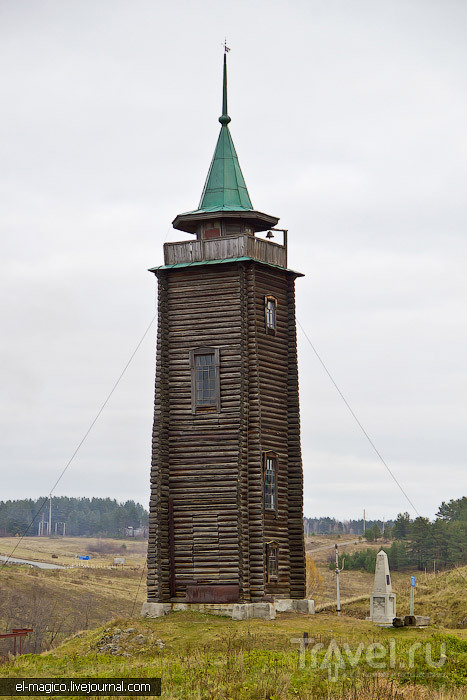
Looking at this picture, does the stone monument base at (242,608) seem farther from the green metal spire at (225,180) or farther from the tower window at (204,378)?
the green metal spire at (225,180)

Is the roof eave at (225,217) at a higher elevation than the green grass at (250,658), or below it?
higher

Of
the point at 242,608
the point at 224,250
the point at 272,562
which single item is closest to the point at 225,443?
the point at 272,562

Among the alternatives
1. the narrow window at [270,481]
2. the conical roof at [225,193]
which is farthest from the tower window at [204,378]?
the conical roof at [225,193]

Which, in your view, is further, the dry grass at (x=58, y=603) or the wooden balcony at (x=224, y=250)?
the dry grass at (x=58, y=603)

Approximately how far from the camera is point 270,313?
37.0 meters

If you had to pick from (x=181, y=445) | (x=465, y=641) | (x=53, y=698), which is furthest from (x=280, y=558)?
(x=53, y=698)

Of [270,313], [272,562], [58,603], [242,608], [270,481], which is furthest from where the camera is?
[58,603]

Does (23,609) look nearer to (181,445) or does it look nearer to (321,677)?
(181,445)

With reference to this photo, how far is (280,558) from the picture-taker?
3600 cm

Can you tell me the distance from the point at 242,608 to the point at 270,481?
4857 mm

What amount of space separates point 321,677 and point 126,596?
4783 centimetres

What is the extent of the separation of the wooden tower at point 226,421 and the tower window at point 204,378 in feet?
0.12

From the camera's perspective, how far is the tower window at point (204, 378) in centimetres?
3547

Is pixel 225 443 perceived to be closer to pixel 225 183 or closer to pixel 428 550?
pixel 225 183
